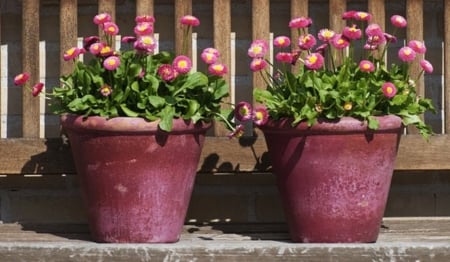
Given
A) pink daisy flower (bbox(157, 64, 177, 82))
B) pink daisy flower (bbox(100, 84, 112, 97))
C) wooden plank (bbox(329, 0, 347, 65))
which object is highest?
wooden plank (bbox(329, 0, 347, 65))

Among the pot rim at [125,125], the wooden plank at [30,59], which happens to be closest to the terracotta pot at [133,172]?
the pot rim at [125,125]

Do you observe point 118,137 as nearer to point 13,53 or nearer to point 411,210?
point 13,53

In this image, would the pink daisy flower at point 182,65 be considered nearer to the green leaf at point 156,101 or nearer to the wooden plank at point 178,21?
the green leaf at point 156,101

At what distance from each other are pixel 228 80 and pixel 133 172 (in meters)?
0.52

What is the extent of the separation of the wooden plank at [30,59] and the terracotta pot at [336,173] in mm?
722

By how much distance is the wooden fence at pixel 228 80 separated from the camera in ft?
10.0

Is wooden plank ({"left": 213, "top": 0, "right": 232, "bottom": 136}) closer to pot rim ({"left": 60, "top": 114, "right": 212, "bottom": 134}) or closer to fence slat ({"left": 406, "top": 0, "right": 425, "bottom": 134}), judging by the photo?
pot rim ({"left": 60, "top": 114, "right": 212, "bottom": 134})

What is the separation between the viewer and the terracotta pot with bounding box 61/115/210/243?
2678mm

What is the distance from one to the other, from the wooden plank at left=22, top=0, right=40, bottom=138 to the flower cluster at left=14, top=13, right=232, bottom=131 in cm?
32

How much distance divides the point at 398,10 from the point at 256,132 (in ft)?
1.88

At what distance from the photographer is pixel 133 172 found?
106 inches

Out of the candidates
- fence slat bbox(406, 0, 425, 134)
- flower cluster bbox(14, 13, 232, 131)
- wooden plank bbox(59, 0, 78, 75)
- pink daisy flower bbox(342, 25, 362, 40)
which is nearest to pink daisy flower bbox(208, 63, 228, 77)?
flower cluster bbox(14, 13, 232, 131)

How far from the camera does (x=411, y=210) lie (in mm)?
3295

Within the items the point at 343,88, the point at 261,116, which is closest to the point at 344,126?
the point at 343,88
